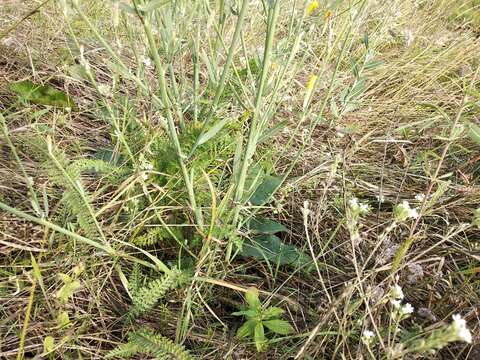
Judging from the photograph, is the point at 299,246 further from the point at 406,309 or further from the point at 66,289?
the point at 66,289

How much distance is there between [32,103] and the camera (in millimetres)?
1568

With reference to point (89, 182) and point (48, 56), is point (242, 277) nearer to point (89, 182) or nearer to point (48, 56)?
point (89, 182)

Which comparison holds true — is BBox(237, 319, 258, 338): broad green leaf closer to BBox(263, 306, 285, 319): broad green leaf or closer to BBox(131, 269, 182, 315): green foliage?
BBox(263, 306, 285, 319): broad green leaf

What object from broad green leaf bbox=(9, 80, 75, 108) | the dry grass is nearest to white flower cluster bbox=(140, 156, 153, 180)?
the dry grass

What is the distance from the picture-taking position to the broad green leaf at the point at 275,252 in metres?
1.20

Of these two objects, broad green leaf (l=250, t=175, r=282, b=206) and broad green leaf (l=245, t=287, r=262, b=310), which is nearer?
broad green leaf (l=245, t=287, r=262, b=310)

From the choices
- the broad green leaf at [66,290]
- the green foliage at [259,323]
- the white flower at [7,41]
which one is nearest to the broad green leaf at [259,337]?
the green foliage at [259,323]

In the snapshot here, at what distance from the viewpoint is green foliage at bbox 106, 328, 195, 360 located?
0.88 m

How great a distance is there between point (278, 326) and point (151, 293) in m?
0.29

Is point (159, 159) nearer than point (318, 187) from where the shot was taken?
Yes

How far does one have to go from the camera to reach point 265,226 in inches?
49.9

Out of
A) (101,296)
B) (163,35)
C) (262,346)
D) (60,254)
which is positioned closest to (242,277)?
(262,346)

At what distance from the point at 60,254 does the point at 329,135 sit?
3.63 ft

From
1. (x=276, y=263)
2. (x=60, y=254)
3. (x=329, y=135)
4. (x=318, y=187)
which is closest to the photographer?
(x=60, y=254)
